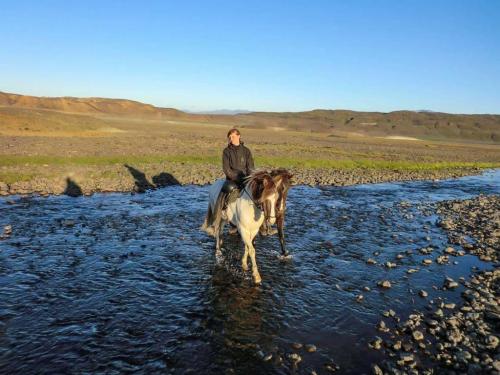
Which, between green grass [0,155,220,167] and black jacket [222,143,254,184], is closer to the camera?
black jacket [222,143,254,184]

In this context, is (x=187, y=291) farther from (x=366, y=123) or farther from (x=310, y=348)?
(x=366, y=123)

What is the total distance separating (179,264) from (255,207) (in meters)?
3.66

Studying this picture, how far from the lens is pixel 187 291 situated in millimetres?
10375

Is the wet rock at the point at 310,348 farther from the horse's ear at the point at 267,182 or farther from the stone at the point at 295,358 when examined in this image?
the horse's ear at the point at 267,182

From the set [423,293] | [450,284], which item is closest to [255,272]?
[423,293]

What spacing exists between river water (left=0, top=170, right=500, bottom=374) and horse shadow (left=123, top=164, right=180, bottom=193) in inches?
217

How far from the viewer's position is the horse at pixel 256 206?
966 cm

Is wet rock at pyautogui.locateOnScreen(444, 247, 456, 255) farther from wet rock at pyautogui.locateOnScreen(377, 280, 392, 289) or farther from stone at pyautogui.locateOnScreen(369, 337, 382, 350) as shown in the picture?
stone at pyautogui.locateOnScreen(369, 337, 382, 350)

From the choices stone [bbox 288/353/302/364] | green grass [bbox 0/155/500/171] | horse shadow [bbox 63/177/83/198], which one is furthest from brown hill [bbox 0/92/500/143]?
stone [bbox 288/353/302/364]

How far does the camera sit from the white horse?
9.65 m

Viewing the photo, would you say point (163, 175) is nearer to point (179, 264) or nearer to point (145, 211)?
point (145, 211)

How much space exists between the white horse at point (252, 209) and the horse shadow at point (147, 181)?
12600 millimetres

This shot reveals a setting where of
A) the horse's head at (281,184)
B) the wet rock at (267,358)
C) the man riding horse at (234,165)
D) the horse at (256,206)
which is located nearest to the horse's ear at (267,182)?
the horse at (256,206)

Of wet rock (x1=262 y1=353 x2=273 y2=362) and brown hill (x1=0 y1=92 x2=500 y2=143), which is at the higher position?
brown hill (x1=0 y1=92 x2=500 y2=143)
